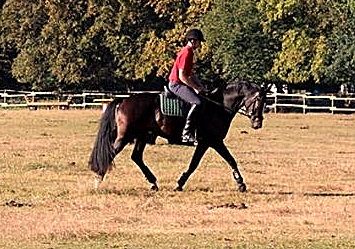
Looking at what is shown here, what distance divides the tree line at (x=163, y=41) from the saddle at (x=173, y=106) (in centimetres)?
4134

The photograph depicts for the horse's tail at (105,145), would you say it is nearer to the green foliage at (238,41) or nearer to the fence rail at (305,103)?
the fence rail at (305,103)

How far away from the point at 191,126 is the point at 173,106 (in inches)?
18.5

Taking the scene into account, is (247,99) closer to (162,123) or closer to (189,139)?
(189,139)

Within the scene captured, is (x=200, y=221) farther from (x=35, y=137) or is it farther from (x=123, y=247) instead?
(x=35, y=137)

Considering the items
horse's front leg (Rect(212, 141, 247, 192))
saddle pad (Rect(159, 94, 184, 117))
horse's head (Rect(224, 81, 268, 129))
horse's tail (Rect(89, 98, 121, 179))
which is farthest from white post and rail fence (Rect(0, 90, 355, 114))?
saddle pad (Rect(159, 94, 184, 117))

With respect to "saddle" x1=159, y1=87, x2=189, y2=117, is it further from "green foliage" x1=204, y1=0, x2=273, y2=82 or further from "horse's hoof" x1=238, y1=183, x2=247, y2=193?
"green foliage" x1=204, y1=0, x2=273, y2=82

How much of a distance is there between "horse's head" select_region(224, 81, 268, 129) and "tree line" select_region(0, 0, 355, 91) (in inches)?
1596

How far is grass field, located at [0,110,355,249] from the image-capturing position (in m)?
12.2

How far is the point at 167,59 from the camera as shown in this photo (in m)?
69.6

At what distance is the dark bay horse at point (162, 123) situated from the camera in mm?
17297

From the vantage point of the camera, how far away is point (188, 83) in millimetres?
17062

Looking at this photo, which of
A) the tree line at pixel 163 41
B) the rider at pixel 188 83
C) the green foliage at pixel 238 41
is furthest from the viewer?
the green foliage at pixel 238 41

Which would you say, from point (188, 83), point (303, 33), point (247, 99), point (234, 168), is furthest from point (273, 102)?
point (188, 83)

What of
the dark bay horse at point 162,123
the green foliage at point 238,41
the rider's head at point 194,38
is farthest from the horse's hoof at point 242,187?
the green foliage at point 238,41
